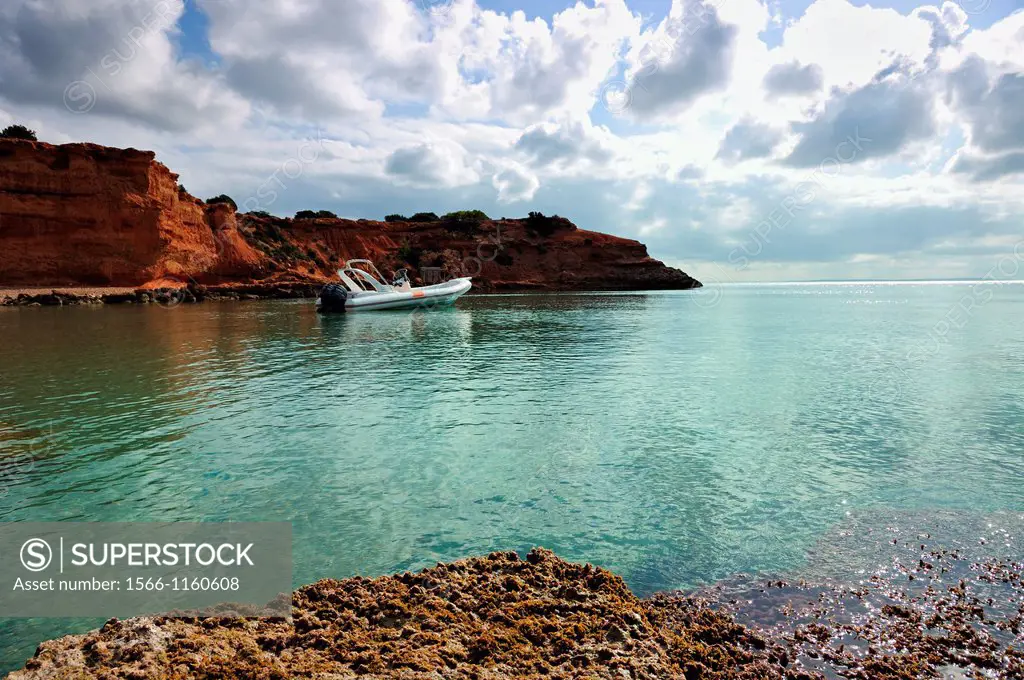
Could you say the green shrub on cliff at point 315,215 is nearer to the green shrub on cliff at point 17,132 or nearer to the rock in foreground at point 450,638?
the green shrub on cliff at point 17,132

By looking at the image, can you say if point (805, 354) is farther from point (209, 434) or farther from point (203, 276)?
point (203, 276)

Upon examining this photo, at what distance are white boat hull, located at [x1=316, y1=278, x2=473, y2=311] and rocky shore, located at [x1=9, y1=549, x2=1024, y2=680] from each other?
119 ft

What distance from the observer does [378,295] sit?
3978 cm

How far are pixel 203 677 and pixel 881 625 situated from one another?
458cm

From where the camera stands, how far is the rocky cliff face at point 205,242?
48.6m

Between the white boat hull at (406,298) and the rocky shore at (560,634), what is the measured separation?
36.2 m

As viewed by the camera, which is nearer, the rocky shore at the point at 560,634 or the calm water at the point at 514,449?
the rocky shore at the point at 560,634

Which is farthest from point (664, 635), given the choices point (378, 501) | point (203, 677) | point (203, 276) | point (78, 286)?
point (203, 276)

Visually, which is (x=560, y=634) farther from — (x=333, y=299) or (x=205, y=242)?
(x=205, y=242)

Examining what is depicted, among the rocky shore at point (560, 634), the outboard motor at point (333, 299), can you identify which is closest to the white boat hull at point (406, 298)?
the outboard motor at point (333, 299)

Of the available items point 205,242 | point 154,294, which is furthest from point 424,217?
point 154,294

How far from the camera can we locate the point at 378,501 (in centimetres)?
677

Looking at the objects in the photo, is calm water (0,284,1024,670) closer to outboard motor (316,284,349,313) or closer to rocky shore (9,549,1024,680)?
rocky shore (9,549,1024,680)

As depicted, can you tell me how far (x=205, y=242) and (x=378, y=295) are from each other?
106ft
